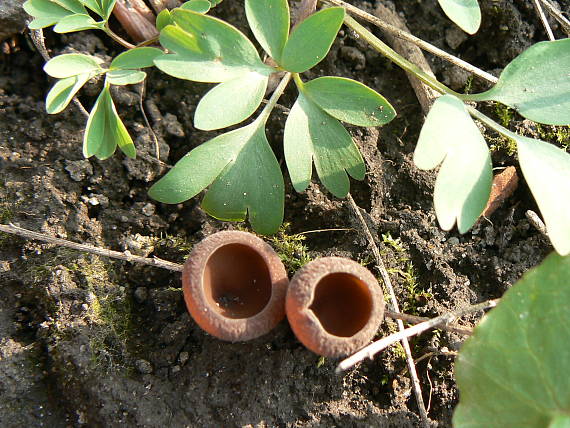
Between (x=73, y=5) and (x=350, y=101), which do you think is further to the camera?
(x=73, y=5)

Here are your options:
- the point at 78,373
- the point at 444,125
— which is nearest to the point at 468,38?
the point at 444,125

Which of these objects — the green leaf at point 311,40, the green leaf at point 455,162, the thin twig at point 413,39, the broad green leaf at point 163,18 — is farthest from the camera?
the thin twig at point 413,39

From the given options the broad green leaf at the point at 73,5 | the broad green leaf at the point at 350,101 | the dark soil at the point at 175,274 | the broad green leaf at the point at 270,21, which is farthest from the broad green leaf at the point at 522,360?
the broad green leaf at the point at 73,5

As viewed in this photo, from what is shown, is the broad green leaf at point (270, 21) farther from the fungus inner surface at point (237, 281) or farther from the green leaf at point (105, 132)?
the fungus inner surface at point (237, 281)

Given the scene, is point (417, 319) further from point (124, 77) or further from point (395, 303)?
point (124, 77)

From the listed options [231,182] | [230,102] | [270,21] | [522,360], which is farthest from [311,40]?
[522,360]

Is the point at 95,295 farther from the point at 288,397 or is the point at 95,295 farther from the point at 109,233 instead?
the point at 288,397

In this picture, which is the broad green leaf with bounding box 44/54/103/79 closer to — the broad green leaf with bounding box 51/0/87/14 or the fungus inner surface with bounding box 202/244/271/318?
the broad green leaf with bounding box 51/0/87/14
